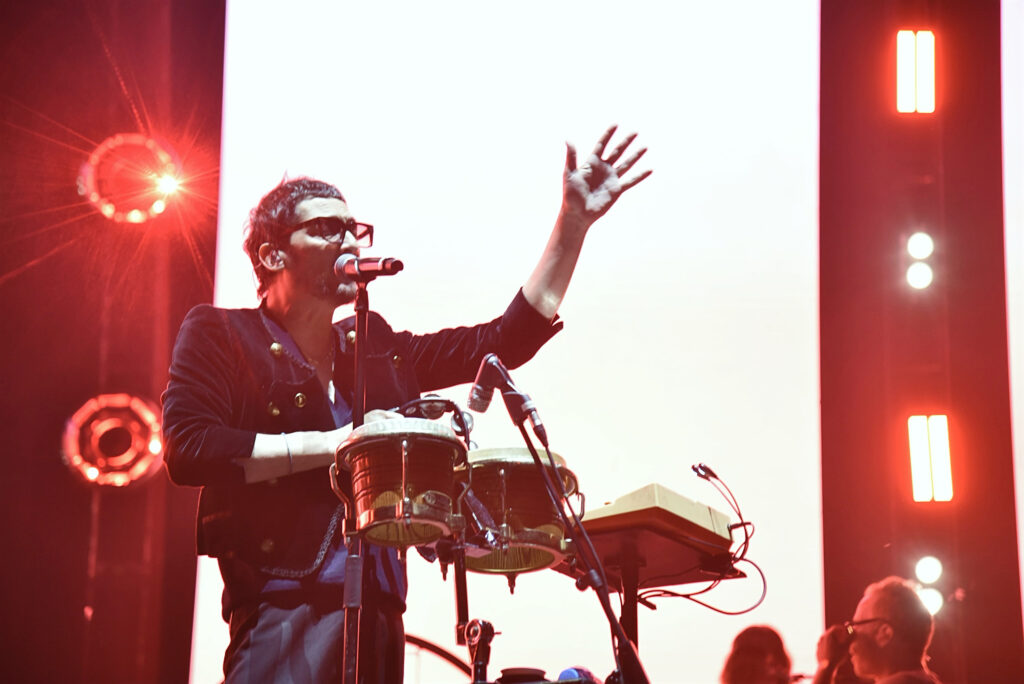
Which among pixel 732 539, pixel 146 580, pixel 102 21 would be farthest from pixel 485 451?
pixel 102 21

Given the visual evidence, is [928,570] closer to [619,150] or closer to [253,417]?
[619,150]

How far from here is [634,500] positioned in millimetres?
3355

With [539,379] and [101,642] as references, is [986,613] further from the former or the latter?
[101,642]

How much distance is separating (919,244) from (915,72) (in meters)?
0.81

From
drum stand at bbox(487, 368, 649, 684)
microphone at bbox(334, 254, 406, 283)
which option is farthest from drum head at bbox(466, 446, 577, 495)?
microphone at bbox(334, 254, 406, 283)

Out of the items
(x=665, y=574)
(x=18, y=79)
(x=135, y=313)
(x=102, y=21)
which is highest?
(x=102, y=21)

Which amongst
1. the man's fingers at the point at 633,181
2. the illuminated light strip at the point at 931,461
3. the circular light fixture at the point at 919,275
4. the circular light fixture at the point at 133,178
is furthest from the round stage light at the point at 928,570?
the circular light fixture at the point at 133,178

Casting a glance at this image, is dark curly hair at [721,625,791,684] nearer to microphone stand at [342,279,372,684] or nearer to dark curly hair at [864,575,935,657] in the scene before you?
dark curly hair at [864,575,935,657]

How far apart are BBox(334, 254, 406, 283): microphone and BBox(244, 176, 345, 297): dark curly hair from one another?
1.60 ft

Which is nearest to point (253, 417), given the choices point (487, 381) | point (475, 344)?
point (487, 381)

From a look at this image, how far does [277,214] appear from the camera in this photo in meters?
3.12

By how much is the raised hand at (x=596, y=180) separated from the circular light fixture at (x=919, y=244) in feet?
7.58

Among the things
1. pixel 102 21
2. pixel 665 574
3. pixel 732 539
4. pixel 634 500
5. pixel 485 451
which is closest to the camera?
pixel 485 451

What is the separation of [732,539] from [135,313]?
257 cm
